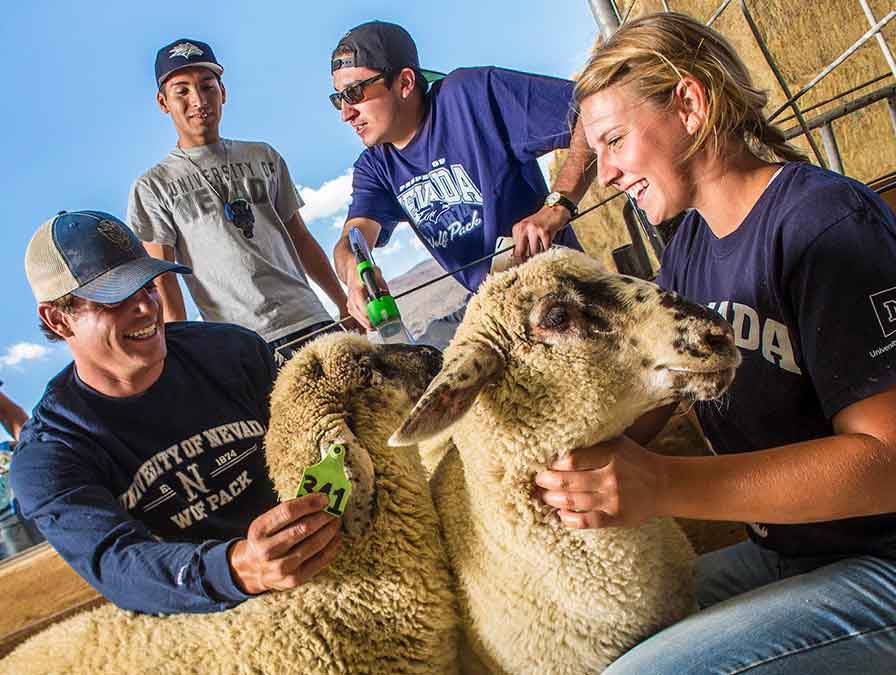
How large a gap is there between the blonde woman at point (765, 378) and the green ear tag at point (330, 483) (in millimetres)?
410

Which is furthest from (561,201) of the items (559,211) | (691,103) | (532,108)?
(691,103)

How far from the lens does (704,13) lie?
8672 millimetres

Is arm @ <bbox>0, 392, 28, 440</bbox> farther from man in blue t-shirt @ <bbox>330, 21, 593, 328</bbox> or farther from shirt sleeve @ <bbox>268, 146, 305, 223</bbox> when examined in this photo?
man in blue t-shirt @ <bbox>330, 21, 593, 328</bbox>

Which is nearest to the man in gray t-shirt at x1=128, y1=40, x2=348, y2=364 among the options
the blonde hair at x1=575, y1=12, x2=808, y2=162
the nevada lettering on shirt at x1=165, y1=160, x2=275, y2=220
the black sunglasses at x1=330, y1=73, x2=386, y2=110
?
the nevada lettering on shirt at x1=165, y1=160, x2=275, y2=220

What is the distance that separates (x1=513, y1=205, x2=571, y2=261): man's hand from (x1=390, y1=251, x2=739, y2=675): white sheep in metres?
0.53

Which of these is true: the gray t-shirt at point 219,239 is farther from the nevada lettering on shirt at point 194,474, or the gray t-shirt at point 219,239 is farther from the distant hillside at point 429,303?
the nevada lettering on shirt at point 194,474

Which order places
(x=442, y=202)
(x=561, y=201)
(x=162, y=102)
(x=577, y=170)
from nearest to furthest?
(x=561, y=201) < (x=577, y=170) < (x=442, y=202) < (x=162, y=102)

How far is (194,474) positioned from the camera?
6.23 ft

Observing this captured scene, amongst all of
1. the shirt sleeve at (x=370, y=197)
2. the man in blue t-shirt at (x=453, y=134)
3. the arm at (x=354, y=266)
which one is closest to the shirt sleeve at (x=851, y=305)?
the man in blue t-shirt at (x=453, y=134)

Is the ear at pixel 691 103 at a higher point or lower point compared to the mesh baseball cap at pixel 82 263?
lower

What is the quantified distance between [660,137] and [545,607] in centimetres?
100

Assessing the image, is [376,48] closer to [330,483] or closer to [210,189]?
[210,189]

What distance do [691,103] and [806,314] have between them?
0.52m

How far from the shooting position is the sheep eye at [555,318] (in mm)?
1329
